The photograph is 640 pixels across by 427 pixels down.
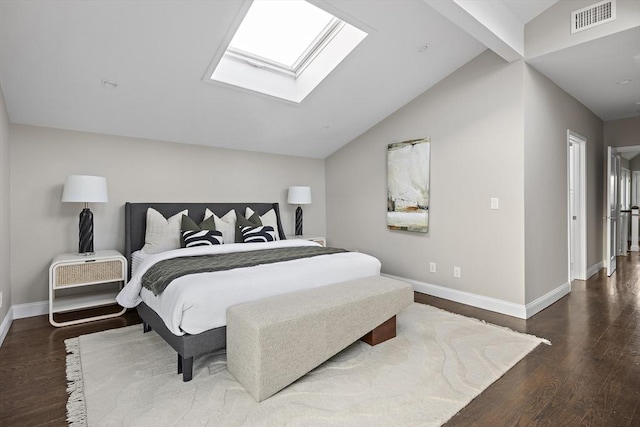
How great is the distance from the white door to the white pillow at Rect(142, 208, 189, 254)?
5913mm

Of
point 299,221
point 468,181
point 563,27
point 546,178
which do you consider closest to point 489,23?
point 563,27

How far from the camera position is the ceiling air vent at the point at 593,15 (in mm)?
2660

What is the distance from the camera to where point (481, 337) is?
271cm

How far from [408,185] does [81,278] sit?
147 inches

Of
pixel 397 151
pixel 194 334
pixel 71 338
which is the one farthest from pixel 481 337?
pixel 71 338

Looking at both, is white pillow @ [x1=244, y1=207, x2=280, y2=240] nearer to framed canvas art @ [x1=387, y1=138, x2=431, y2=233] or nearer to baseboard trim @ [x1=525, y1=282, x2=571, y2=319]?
framed canvas art @ [x1=387, y1=138, x2=431, y2=233]

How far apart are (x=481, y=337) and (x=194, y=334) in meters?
2.23

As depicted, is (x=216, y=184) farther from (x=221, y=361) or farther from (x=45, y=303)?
(x=221, y=361)

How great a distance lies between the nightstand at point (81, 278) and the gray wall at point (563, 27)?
451 cm

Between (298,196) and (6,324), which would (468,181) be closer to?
(298,196)

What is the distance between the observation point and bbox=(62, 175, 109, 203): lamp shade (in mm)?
3184

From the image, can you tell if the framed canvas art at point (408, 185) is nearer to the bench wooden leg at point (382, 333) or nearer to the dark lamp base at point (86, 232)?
the bench wooden leg at point (382, 333)

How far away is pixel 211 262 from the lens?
9.23 feet

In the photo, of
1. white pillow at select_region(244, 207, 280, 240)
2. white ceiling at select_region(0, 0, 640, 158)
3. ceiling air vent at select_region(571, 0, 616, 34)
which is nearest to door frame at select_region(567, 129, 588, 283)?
white ceiling at select_region(0, 0, 640, 158)
